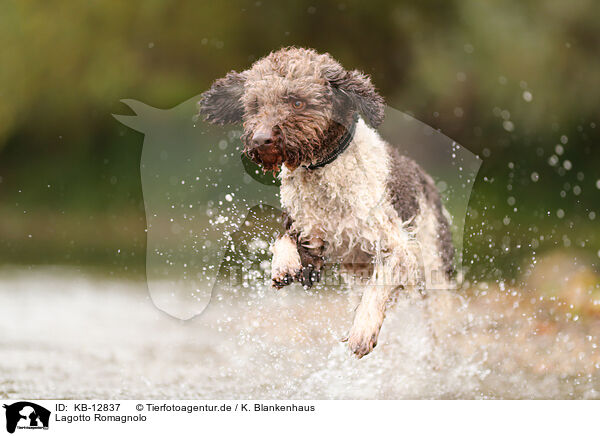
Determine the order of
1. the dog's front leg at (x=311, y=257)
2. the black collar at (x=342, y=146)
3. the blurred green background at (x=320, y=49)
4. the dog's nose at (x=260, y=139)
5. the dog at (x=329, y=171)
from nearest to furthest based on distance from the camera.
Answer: the dog's nose at (x=260, y=139) → the dog at (x=329, y=171) → the black collar at (x=342, y=146) → the dog's front leg at (x=311, y=257) → the blurred green background at (x=320, y=49)

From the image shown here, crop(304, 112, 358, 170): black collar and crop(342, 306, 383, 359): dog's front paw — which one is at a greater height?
crop(304, 112, 358, 170): black collar

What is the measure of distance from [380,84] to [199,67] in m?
0.80

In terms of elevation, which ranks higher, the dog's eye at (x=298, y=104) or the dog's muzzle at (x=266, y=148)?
the dog's eye at (x=298, y=104)

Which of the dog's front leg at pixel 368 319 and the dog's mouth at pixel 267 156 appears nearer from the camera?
the dog's mouth at pixel 267 156

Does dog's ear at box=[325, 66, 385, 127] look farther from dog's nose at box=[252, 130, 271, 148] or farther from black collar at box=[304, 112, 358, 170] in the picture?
dog's nose at box=[252, 130, 271, 148]

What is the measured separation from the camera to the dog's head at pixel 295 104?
2.16 m

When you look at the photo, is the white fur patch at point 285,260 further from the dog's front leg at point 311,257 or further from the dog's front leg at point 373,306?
the dog's front leg at point 373,306

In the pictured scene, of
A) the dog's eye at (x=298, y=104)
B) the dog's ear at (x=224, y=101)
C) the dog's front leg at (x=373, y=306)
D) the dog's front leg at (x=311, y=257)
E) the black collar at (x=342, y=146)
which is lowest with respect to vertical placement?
the dog's front leg at (x=373, y=306)

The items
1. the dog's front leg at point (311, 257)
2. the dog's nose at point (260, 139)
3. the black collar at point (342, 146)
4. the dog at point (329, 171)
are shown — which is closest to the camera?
the dog's nose at point (260, 139)

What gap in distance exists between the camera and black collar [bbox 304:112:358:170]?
2352 mm

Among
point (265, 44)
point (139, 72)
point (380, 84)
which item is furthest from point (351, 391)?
point (139, 72)

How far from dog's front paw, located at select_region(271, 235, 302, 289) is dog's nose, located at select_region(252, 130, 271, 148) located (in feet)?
1.47
